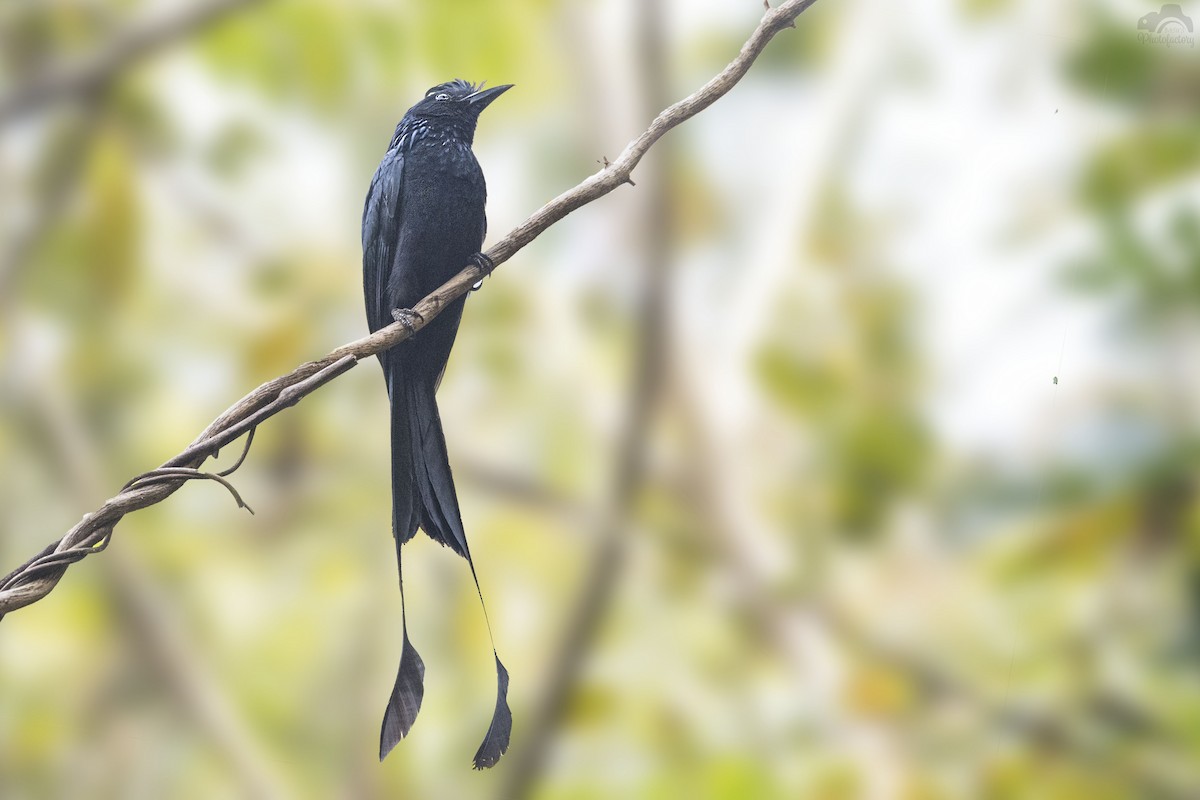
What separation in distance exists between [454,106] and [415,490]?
644mm

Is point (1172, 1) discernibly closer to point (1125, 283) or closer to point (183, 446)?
→ point (1125, 283)

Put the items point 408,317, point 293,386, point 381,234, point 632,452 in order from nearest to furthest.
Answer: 1. point 293,386
2. point 408,317
3. point 381,234
4. point 632,452

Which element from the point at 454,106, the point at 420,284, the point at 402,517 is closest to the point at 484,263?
the point at 420,284

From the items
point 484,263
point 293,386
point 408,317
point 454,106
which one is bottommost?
point 293,386

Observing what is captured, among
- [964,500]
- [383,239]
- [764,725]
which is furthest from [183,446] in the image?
[964,500]

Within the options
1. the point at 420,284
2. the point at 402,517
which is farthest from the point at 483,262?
the point at 402,517

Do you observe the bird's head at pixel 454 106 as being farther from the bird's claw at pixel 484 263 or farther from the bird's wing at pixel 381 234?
the bird's claw at pixel 484 263

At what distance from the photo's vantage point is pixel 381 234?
168cm

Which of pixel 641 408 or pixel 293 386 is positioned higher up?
pixel 641 408

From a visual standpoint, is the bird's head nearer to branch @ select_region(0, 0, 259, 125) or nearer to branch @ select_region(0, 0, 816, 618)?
branch @ select_region(0, 0, 816, 618)

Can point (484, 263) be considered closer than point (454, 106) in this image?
Yes

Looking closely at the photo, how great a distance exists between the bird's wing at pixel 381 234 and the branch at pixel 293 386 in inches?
4.4

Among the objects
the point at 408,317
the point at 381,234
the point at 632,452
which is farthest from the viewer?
the point at 632,452

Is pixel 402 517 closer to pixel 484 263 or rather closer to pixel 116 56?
pixel 484 263
